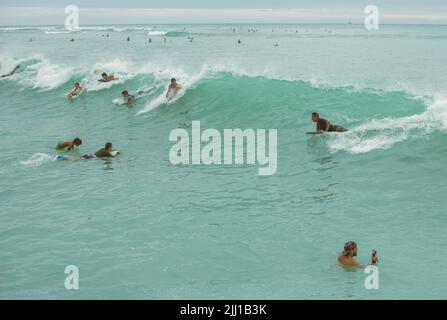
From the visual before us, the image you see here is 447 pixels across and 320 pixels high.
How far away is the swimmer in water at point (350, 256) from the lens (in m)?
8.66

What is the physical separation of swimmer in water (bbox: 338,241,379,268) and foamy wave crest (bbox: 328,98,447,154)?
6.90m

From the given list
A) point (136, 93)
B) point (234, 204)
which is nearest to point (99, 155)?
point (234, 204)

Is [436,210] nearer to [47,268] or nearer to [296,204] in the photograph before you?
[296,204]

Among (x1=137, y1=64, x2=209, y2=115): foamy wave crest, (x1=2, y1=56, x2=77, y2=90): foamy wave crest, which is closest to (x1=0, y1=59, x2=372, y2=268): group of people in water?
(x1=137, y1=64, x2=209, y2=115): foamy wave crest

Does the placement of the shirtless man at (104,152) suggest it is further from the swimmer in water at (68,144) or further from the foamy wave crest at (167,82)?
the foamy wave crest at (167,82)

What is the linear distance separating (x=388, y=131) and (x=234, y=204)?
6.98 meters

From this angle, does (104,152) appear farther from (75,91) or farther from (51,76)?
(51,76)

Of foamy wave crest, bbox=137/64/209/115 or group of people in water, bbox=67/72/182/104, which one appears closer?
foamy wave crest, bbox=137/64/209/115

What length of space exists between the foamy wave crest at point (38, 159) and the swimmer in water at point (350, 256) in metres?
10.1

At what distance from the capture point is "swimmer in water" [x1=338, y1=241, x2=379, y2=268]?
28.4ft

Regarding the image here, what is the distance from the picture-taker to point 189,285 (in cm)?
832

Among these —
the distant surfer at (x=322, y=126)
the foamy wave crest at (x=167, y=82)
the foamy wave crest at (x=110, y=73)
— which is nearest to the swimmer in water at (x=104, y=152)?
the distant surfer at (x=322, y=126)

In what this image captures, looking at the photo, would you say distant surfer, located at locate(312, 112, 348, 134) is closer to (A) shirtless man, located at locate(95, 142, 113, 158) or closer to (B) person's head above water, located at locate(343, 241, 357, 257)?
(A) shirtless man, located at locate(95, 142, 113, 158)

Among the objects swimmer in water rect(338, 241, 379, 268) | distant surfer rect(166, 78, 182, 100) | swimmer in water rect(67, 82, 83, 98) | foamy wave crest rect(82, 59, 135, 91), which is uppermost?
foamy wave crest rect(82, 59, 135, 91)
